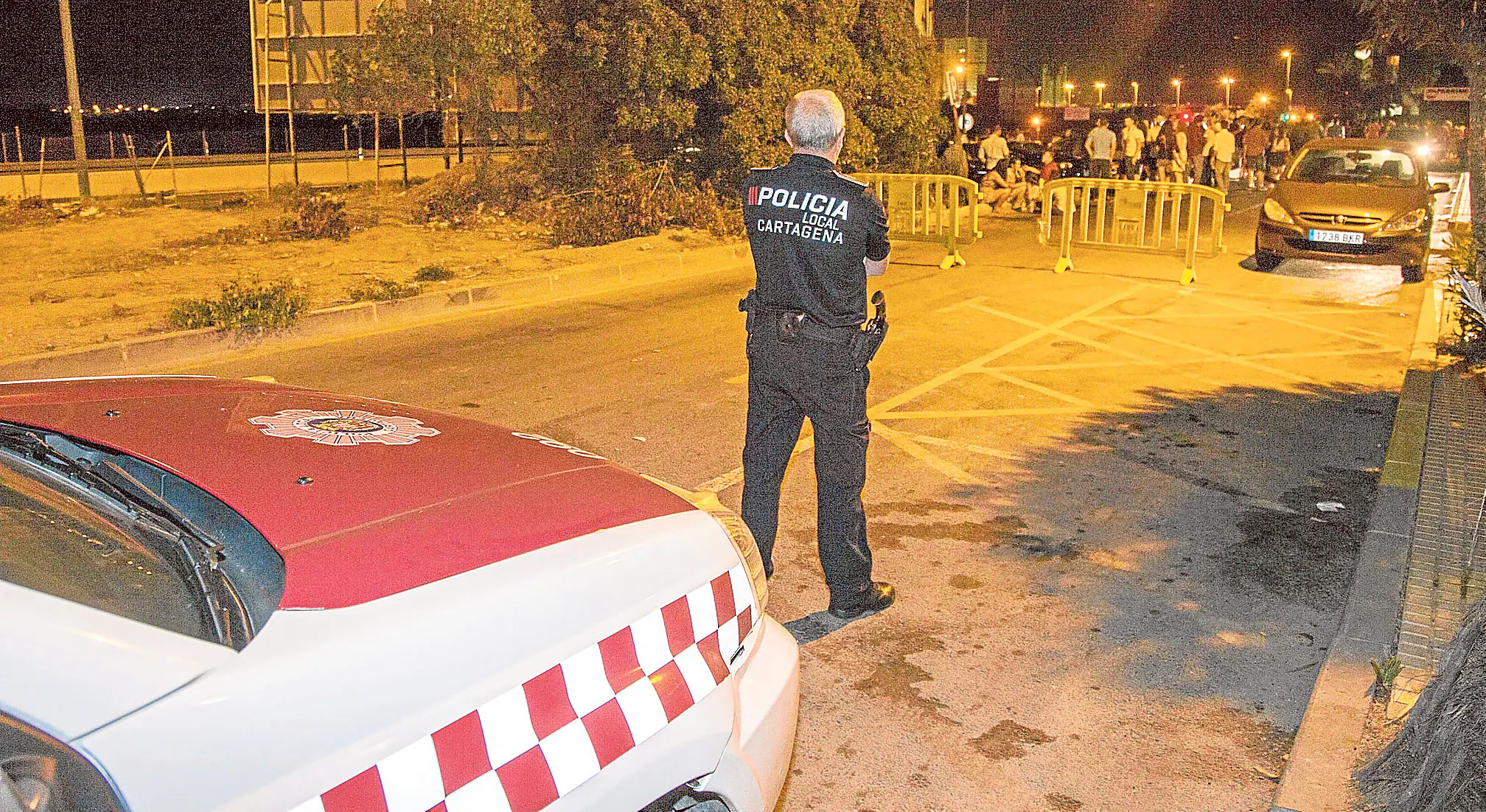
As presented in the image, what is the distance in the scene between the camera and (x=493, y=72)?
1825 centimetres

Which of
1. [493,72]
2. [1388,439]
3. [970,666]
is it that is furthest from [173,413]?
[493,72]

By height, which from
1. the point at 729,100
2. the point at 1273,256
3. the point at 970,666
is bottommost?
the point at 970,666

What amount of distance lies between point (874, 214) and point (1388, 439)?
4.72m

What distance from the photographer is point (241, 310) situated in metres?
9.82

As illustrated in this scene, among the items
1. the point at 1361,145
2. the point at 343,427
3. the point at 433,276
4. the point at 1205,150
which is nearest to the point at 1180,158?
the point at 1205,150

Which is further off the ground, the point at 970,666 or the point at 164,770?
the point at 164,770

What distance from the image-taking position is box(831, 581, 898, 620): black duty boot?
4.65m

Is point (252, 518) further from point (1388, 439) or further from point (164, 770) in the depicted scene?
point (1388, 439)

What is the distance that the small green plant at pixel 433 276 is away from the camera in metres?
12.5

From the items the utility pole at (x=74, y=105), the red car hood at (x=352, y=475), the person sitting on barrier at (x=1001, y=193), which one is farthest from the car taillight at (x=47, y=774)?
the utility pole at (x=74, y=105)

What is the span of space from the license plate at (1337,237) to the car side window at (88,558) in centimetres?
1384

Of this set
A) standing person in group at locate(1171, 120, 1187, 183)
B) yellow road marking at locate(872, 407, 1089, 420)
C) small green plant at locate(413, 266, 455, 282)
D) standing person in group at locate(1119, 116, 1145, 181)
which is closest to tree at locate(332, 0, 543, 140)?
small green plant at locate(413, 266, 455, 282)

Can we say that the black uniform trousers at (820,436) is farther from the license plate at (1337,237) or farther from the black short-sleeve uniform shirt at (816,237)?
the license plate at (1337,237)

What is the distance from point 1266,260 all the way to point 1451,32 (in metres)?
5.04
